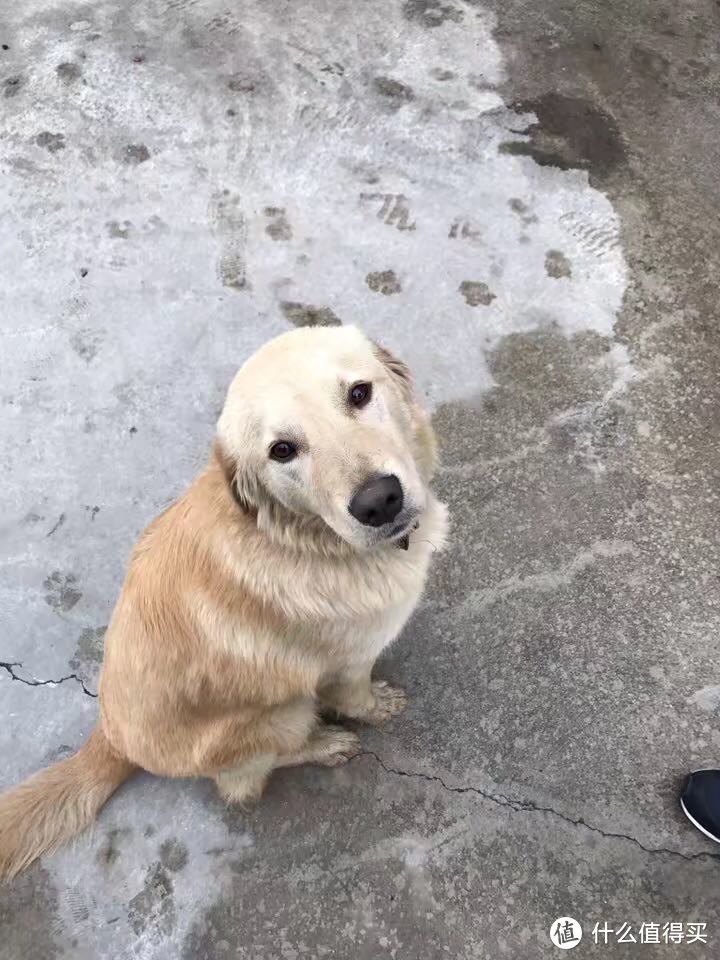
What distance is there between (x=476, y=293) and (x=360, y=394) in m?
1.80

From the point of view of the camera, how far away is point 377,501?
1.67 metres

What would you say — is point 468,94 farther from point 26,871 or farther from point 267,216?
point 26,871

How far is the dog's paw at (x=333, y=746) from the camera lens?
98.2 inches

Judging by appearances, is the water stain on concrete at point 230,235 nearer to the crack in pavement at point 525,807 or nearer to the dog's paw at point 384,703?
the dog's paw at point 384,703

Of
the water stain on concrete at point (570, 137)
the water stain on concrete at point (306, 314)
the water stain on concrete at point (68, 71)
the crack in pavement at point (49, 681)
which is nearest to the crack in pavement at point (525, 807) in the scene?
the crack in pavement at point (49, 681)

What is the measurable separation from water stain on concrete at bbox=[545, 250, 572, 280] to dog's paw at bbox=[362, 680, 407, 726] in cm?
213

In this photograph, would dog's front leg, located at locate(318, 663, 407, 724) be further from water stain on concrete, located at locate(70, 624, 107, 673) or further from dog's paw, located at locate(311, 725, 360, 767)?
water stain on concrete, located at locate(70, 624, 107, 673)

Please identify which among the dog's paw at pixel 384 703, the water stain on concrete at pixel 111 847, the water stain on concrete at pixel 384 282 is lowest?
the water stain on concrete at pixel 111 847

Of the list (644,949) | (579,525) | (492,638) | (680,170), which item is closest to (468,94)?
(680,170)

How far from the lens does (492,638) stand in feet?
8.95

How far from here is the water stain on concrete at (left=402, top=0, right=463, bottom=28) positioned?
423cm

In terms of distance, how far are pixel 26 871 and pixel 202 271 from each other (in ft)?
8.86

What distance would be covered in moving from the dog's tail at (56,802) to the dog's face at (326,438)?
1100 millimetres

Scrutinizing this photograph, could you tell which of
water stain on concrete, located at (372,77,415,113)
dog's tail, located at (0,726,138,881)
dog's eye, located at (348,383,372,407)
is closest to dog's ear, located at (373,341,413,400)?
dog's eye, located at (348,383,372,407)
